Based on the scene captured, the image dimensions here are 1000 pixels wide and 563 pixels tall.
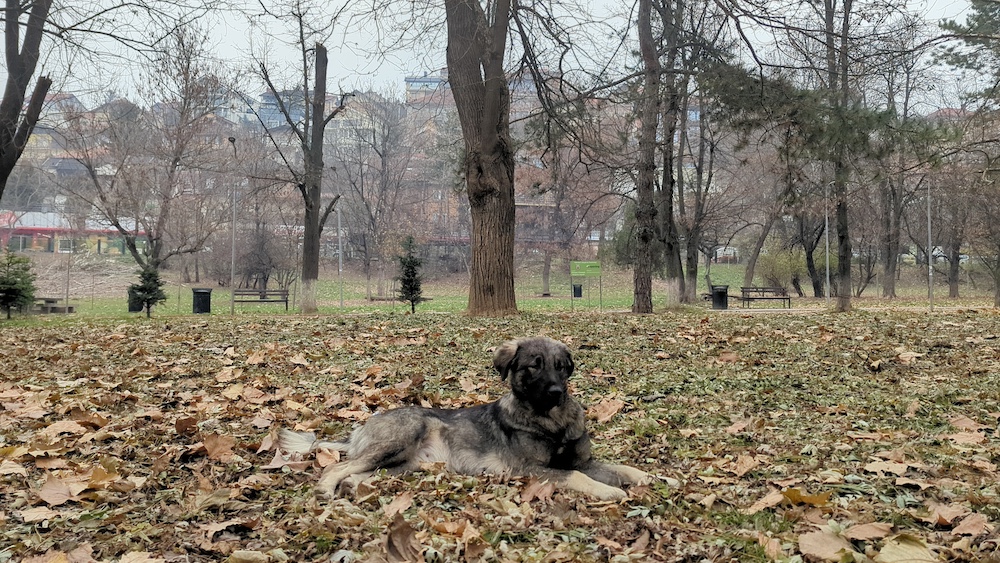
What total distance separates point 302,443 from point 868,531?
3966 millimetres

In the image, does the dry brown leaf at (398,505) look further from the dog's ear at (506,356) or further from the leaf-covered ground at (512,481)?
the dog's ear at (506,356)

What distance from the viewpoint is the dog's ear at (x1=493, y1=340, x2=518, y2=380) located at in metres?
5.32

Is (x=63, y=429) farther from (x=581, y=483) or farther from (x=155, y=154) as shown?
(x=155, y=154)

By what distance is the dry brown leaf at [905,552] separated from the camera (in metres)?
3.24

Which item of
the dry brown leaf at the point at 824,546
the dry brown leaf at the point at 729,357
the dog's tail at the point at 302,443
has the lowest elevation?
the dog's tail at the point at 302,443

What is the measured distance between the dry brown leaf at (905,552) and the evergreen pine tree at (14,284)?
25214mm

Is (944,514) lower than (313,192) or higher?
lower

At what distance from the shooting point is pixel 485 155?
18.3 m

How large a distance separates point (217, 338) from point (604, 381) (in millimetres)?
7631

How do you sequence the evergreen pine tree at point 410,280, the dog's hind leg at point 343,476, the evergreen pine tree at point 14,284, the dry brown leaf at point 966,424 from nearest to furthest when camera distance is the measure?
the dog's hind leg at point 343,476
the dry brown leaf at point 966,424
the evergreen pine tree at point 14,284
the evergreen pine tree at point 410,280

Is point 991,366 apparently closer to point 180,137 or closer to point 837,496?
point 837,496

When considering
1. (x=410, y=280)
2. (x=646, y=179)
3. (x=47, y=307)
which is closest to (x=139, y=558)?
(x=646, y=179)

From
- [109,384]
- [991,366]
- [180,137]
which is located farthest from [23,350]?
[180,137]

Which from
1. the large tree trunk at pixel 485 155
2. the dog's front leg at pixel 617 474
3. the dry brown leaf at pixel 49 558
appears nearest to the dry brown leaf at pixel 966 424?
the dog's front leg at pixel 617 474
